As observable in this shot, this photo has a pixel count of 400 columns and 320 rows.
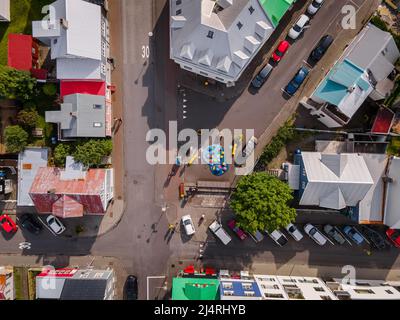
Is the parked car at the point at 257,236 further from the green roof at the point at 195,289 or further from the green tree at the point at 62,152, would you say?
the green tree at the point at 62,152

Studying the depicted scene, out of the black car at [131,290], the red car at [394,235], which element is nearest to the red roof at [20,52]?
Result: the black car at [131,290]

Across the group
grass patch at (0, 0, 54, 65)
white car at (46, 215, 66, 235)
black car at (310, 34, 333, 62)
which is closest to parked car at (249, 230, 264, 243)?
black car at (310, 34, 333, 62)

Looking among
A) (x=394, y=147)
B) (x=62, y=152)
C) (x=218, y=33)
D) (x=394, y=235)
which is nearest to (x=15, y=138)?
(x=62, y=152)

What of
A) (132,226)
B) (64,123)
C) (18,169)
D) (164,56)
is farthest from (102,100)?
(132,226)

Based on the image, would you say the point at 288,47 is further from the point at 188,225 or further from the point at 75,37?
the point at 188,225

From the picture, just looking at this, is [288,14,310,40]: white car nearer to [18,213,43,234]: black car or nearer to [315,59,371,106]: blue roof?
[315,59,371,106]: blue roof
